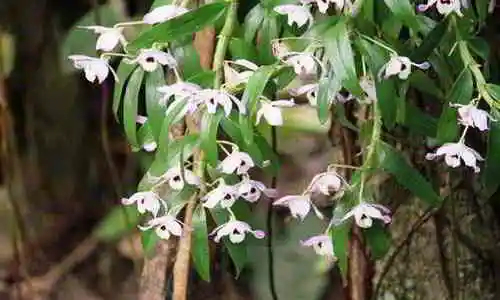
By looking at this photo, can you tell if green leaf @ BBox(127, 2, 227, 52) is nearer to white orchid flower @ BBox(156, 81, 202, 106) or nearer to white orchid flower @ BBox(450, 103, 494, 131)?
white orchid flower @ BBox(156, 81, 202, 106)

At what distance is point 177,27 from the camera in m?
0.75

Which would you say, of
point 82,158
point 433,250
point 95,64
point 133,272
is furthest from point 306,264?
point 95,64

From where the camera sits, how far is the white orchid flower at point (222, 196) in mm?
766

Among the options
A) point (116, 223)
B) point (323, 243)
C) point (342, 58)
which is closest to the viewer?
point (342, 58)

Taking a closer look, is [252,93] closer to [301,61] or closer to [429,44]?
[301,61]

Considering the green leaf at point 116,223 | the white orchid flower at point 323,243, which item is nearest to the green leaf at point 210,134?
the white orchid flower at point 323,243

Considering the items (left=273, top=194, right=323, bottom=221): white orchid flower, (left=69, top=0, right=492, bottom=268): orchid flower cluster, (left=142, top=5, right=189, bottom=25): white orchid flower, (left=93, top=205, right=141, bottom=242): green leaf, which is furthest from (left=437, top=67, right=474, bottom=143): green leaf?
(left=93, top=205, right=141, bottom=242): green leaf

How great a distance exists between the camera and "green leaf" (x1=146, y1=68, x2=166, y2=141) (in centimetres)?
79

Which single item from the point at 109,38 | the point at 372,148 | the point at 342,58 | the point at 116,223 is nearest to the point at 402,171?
the point at 372,148

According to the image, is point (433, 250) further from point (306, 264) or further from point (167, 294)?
point (167, 294)

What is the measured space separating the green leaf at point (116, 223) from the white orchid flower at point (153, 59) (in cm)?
71

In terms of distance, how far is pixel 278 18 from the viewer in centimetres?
81

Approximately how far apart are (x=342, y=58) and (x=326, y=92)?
0.03 metres

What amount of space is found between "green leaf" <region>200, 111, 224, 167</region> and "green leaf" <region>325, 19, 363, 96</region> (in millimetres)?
95
